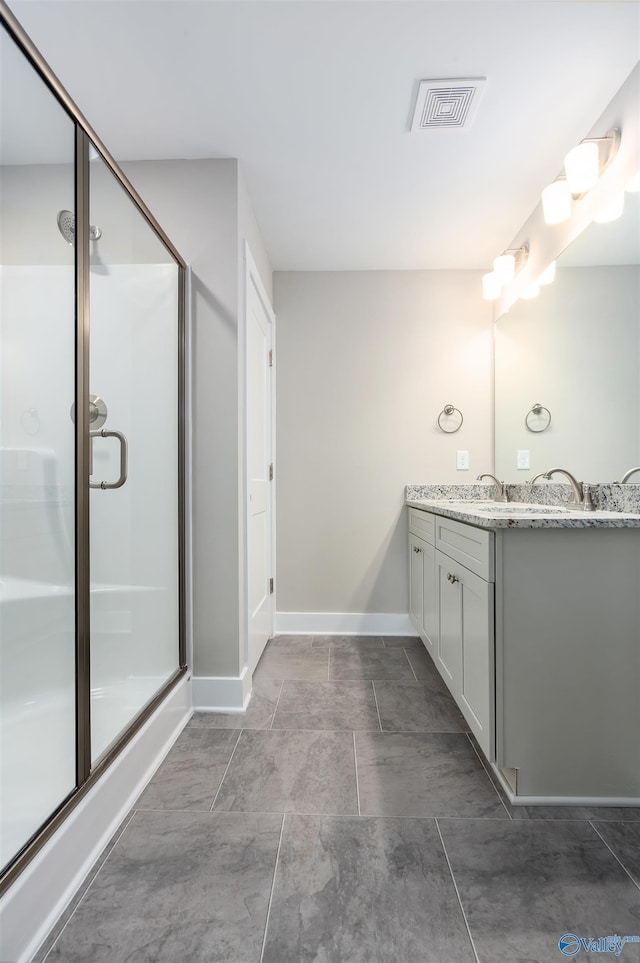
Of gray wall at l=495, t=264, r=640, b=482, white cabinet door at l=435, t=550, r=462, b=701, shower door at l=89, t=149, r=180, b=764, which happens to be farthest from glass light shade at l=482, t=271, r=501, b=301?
shower door at l=89, t=149, r=180, b=764

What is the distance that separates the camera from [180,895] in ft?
3.57

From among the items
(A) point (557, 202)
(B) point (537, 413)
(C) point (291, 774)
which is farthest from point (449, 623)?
(A) point (557, 202)

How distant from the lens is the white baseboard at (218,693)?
203cm

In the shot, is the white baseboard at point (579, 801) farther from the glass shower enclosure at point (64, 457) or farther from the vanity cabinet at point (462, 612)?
the glass shower enclosure at point (64, 457)

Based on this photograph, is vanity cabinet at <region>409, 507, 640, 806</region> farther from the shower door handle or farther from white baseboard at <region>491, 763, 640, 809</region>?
the shower door handle

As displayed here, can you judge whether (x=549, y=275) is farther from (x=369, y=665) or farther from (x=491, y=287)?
(x=369, y=665)

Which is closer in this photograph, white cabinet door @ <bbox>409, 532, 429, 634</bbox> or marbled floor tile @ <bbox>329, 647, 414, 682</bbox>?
marbled floor tile @ <bbox>329, 647, 414, 682</bbox>

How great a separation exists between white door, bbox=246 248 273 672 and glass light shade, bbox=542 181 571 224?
1298mm

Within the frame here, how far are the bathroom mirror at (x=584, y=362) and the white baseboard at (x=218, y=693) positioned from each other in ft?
5.44

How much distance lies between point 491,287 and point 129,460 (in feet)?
7.60

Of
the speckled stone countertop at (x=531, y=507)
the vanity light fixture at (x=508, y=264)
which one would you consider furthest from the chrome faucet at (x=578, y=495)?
the vanity light fixture at (x=508, y=264)

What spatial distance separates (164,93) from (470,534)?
186 cm

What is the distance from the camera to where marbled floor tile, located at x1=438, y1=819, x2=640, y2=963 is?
3.24 ft

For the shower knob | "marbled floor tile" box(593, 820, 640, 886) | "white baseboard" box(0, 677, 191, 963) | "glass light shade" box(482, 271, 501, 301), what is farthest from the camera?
"glass light shade" box(482, 271, 501, 301)
